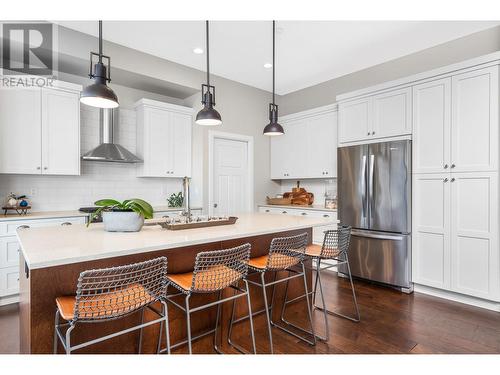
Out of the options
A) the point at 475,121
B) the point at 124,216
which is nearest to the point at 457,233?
the point at 475,121

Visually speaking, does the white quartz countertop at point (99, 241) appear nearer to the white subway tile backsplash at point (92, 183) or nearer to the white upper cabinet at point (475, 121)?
the white subway tile backsplash at point (92, 183)

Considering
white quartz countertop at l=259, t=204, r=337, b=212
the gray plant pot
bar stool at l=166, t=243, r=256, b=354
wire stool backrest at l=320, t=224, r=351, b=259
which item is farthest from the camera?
white quartz countertop at l=259, t=204, r=337, b=212

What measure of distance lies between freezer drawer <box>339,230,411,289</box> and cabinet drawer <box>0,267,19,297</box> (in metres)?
3.80

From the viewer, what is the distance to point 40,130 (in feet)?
10.9

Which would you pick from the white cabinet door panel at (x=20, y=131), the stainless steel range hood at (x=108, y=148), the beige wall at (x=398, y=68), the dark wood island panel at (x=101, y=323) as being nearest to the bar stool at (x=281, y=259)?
the dark wood island panel at (x=101, y=323)

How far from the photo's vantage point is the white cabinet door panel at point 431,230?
312 cm

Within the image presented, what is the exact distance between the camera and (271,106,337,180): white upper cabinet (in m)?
4.52

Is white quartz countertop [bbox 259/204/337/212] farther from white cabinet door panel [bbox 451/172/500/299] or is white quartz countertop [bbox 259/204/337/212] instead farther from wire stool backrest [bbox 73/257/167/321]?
wire stool backrest [bbox 73/257/167/321]

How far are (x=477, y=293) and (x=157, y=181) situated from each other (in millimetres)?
4260

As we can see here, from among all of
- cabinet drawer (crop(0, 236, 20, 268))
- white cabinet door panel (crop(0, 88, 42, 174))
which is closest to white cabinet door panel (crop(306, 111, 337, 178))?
white cabinet door panel (crop(0, 88, 42, 174))

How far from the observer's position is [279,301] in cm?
274

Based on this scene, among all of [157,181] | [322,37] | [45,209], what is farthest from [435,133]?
[45,209]

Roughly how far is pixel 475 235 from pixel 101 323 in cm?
336

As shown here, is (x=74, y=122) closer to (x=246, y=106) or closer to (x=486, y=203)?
(x=246, y=106)
